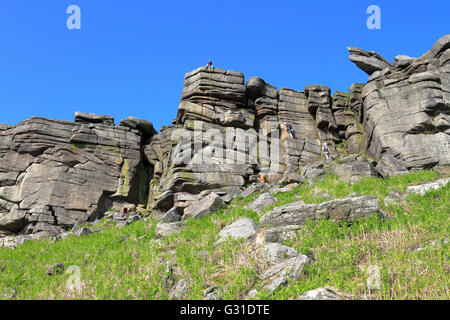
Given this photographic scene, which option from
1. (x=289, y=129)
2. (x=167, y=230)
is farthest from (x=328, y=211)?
(x=289, y=129)

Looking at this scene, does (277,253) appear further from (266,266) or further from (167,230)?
(167,230)

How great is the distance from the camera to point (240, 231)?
33.8 feet

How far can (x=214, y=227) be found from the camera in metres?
12.8

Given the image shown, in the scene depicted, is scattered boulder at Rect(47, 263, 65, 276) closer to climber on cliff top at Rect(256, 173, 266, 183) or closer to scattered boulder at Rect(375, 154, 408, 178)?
climber on cliff top at Rect(256, 173, 266, 183)

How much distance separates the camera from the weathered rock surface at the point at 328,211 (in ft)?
31.8

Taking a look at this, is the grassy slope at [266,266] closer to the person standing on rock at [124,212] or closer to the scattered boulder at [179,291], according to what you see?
the scattered boulder at [179,291]

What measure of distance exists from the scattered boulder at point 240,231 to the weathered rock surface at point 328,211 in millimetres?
818

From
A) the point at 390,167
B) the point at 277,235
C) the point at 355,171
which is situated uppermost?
the point at 390,167

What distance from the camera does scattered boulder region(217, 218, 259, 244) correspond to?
9.92 meters

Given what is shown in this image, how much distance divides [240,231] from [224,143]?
1493 centimetres

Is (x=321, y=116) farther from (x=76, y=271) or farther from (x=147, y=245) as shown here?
(x=76, y=271)

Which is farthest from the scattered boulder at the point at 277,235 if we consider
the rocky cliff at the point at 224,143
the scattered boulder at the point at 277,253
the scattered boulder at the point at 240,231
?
the rocky cliff at the point at 224,143

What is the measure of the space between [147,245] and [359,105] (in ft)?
79.1
